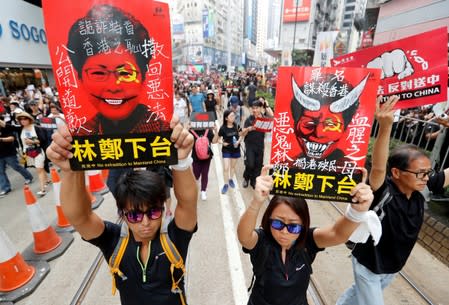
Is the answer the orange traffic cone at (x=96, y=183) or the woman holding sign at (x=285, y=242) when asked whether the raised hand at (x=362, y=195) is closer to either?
the woman holding sign at (x=285, y=242)

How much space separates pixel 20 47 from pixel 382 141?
17.6 meters

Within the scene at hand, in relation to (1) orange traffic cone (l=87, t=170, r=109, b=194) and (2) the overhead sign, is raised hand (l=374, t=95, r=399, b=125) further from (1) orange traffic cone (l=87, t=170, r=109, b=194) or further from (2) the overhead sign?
(2) the overhead sign

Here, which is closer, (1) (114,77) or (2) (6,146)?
(1) (114,77)

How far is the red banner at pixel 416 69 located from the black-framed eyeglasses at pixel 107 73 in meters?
2.43

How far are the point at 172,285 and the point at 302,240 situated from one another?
96 cm

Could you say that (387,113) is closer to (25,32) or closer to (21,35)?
(21,35)

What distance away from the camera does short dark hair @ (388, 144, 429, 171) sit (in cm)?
201

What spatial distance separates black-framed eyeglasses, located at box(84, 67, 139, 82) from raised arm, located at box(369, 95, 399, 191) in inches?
73.3

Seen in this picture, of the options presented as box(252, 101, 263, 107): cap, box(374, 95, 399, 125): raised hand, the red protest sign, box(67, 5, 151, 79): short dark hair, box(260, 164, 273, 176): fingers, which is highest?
box(67, 5, 151, 79): short dark hair

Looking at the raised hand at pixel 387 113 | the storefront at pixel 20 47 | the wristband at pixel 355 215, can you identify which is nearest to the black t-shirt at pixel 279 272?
the wristband at pixel 355 215

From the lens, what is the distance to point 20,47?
1333 cm

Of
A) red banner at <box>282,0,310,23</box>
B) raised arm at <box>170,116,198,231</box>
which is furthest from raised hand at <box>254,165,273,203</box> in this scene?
red banner at <box>282,0,310,23</box>

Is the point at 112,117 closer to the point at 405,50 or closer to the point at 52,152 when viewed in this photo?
the point at 52,152

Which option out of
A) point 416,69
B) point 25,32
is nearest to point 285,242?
point 416,69
